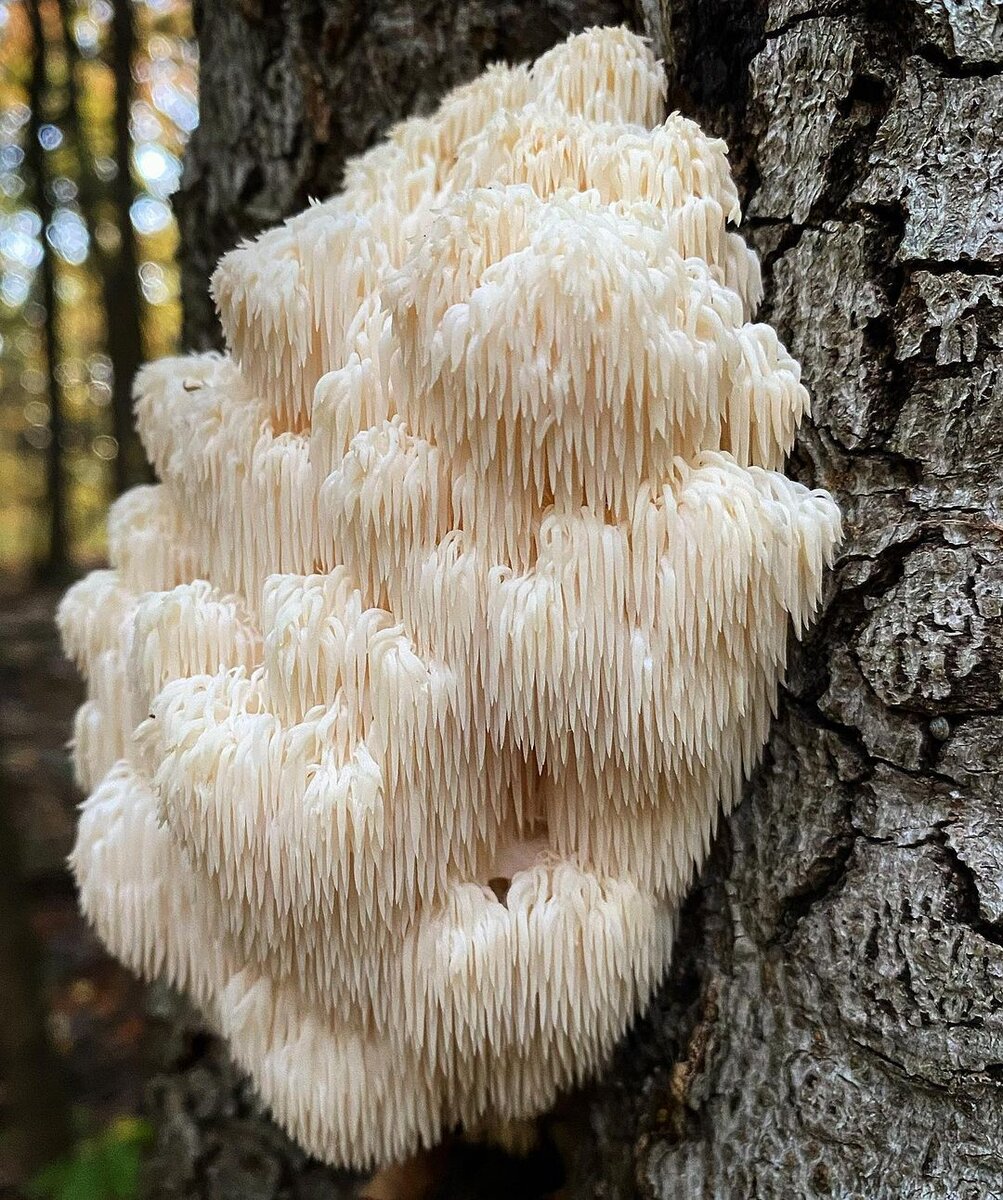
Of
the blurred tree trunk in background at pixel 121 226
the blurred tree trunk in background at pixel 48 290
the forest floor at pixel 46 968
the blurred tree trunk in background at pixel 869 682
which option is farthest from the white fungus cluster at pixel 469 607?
the blurred tree trunk in background at pixel 48 290

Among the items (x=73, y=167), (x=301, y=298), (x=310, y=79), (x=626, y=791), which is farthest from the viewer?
(x=73, y=167)

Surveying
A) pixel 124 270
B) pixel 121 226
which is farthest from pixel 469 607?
pixel 124 270

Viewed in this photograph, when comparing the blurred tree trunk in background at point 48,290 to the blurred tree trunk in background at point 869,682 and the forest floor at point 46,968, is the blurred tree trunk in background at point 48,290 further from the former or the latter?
the blurred tree trunk in background at point 869,682

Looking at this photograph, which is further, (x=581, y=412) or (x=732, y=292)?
(x=732, y=292)

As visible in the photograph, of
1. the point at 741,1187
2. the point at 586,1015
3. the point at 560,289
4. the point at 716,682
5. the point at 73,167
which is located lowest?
the point at 741,1187

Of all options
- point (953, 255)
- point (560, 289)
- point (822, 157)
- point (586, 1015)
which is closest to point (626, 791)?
point (586, 1015)

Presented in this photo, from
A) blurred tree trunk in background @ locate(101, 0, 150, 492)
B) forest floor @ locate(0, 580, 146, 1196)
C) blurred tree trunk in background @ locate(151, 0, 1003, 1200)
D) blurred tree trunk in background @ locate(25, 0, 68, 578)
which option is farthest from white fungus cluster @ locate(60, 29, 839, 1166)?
blurred tree trunk in background @ locate(25, 0, 68, 578)

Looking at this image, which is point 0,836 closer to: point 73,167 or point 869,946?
point 869,946
